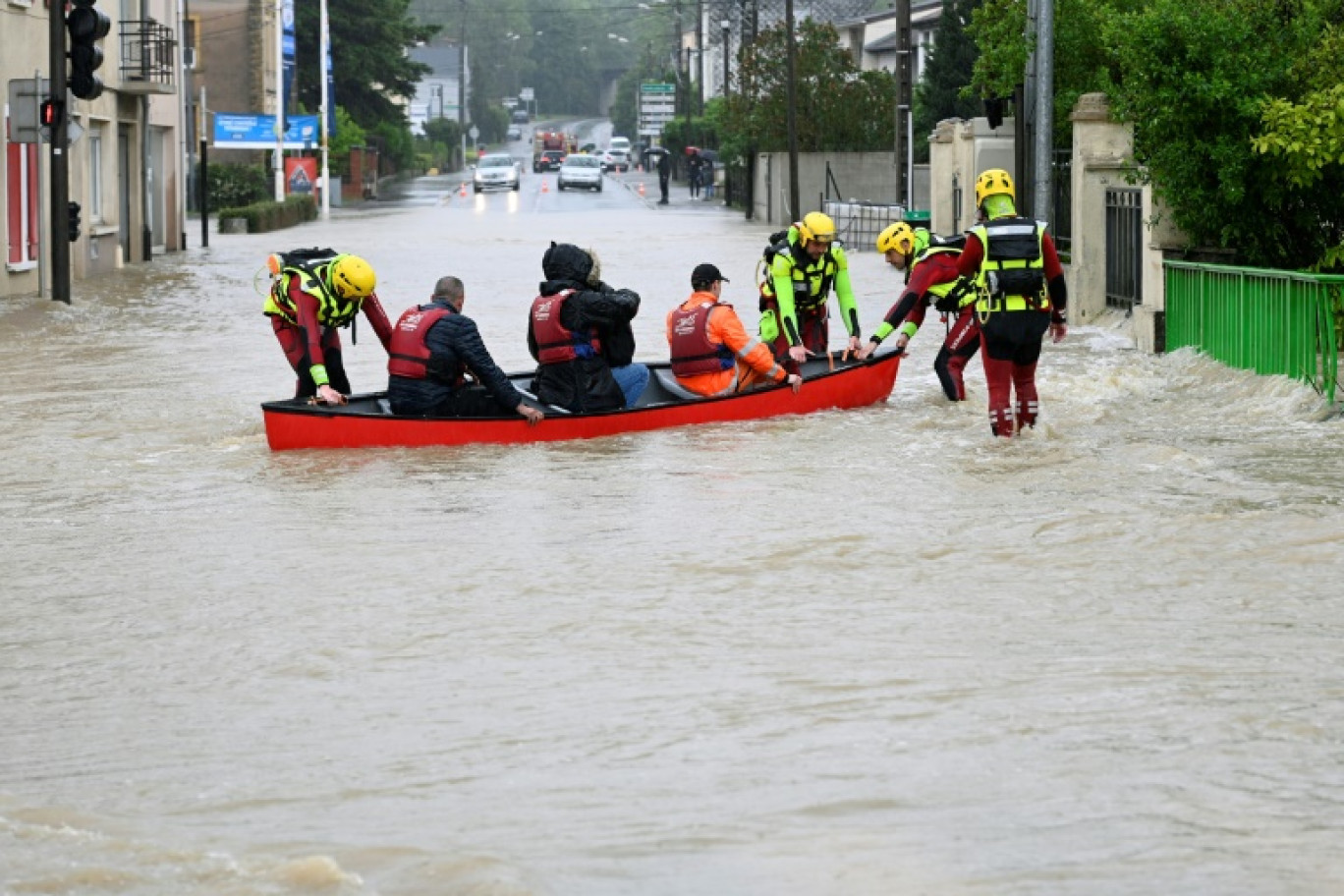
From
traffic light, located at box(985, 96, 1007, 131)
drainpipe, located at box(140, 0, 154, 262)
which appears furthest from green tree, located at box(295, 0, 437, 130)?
traffic light, located at box(985, 96, 1007, 131)

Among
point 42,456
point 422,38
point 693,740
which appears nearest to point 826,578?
point 693,740

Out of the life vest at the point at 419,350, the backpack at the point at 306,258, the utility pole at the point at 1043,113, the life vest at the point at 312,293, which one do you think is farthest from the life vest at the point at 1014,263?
the utility pole at the point at 1043,113

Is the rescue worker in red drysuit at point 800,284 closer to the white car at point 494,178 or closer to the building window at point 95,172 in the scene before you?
the building window at point 95,172

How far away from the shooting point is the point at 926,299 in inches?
629

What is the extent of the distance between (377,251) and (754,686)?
121 feet

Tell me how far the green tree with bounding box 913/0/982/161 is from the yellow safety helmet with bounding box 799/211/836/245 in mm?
39798

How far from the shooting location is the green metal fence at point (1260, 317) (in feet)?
49.6

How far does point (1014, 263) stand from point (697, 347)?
8.47ft

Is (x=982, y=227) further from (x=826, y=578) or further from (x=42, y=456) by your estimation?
(x=42, y=456)

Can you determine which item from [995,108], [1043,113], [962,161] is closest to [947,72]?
[962,161]

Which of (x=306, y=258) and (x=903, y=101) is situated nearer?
(x=306, y=258)

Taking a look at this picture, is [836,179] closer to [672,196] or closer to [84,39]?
[672,196]

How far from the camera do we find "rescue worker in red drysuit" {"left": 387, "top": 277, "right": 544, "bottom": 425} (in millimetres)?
14164

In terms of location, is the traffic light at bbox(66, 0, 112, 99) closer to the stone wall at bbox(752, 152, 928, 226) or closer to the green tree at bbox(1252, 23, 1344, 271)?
the green tree at bbox(1252, 23, 1344, 271)
